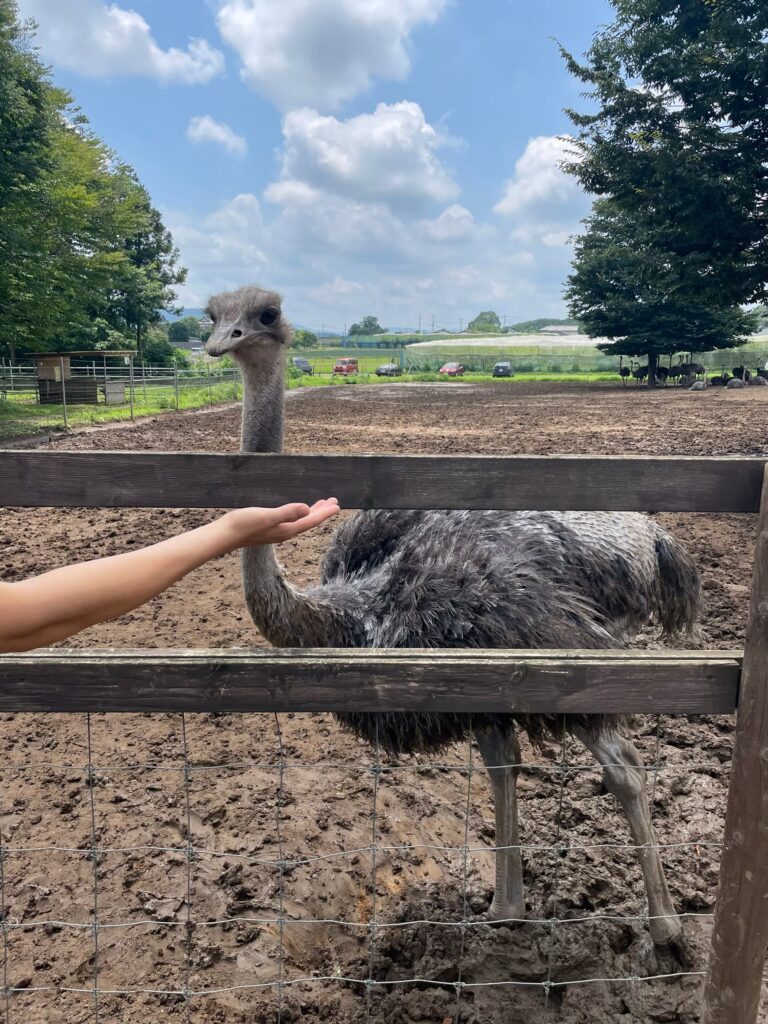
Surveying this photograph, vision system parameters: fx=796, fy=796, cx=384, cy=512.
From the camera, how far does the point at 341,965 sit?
100 inches

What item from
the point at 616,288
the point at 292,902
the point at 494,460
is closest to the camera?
the point at 494,460

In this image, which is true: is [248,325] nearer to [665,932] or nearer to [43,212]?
[665,932]

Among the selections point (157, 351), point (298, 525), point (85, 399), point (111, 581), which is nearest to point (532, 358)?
point (157, 351)

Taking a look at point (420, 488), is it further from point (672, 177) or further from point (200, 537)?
point (672, 177)

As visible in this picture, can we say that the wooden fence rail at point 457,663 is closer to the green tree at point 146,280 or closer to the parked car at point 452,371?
the green tree at point 146,280

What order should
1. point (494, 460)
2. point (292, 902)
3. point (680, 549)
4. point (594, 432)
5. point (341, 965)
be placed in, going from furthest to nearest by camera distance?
point (594, 432)
point (680, 549)
point (292, 902)
point (341, 965)
point (494, 460)

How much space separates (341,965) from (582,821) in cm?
119

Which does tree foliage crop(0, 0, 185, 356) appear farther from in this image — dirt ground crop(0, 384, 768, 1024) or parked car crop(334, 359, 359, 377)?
parked car crop(334, 359, 359, 377)

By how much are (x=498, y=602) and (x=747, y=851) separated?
3.27 feet

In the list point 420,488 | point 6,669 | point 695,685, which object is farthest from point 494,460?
point 6,669

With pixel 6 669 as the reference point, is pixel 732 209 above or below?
above

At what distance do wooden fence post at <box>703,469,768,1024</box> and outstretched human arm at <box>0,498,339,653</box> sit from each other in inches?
34.5

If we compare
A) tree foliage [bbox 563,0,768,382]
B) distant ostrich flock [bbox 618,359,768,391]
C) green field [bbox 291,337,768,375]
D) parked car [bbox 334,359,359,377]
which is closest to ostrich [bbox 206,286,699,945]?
tree foliage [bbox 563,0,768,382]

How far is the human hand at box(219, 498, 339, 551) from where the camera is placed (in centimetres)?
134
